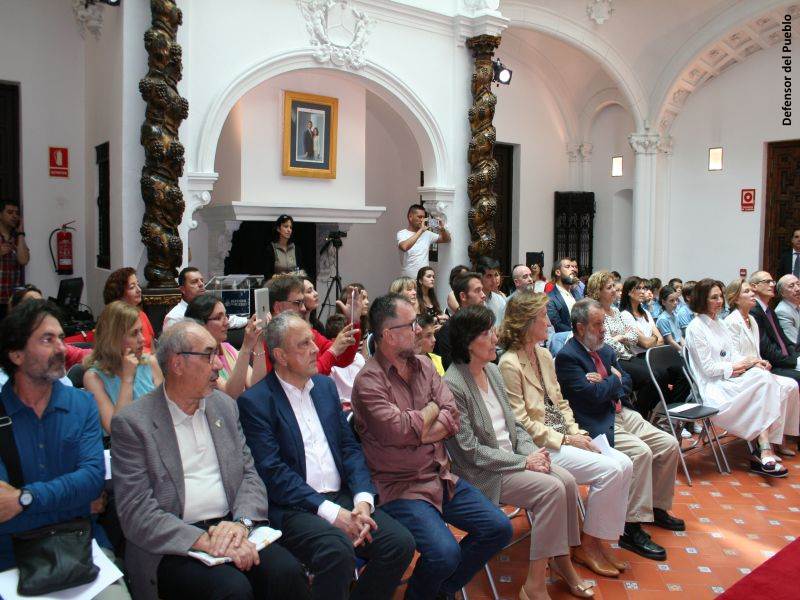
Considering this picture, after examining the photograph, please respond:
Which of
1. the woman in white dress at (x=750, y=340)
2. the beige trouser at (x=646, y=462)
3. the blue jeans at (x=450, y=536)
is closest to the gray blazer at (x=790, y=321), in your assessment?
the woman in white dress at (x=750, y=340)

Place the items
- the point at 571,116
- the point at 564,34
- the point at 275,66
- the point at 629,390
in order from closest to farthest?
the point at 629,390
the point at 275,66
the point at 564,34
the point at 571,116

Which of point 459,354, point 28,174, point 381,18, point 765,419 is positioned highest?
point 381,18

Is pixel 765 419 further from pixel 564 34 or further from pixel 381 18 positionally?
pixel 564 34

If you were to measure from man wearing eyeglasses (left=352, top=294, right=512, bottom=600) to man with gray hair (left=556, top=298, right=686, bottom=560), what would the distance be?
114cm

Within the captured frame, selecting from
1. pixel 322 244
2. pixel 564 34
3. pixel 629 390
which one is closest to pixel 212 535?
pixel 629 390

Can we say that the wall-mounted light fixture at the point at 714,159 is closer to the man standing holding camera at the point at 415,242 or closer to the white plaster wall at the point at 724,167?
the white plaster wall at the point at 724,167

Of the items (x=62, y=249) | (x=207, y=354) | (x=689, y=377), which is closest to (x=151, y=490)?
(x=207, y=354)

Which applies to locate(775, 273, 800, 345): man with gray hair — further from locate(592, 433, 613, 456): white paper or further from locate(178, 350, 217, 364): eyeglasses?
locate(178, 350, 217, 364): eyeglasses

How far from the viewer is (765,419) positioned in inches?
231

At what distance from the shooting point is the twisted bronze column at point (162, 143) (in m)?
6.62

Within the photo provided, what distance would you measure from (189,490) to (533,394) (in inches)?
83.5

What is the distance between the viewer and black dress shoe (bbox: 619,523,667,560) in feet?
14.1

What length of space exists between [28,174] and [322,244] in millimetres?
3667

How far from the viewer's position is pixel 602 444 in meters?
4.35
